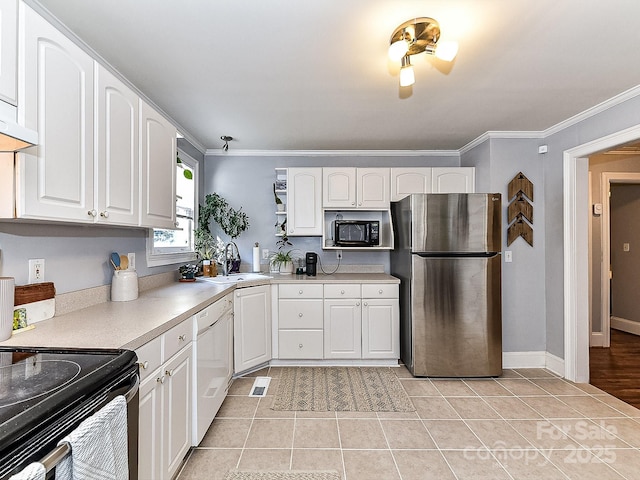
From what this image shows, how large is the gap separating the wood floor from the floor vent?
9.63 feet

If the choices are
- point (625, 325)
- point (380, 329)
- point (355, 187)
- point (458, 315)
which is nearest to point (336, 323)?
point (380, 329)

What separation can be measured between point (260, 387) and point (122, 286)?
147 centimetres

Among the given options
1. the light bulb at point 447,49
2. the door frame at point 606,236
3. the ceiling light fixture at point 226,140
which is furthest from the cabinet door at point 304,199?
the door frame at point 606,236

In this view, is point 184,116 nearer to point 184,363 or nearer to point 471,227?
point 184,363

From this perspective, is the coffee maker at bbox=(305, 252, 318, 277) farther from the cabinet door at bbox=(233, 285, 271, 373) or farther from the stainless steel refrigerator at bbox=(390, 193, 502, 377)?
the stainless steel refrigerator at bbox=(390, 193, 502, 377)

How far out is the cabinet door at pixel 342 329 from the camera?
3312 mm

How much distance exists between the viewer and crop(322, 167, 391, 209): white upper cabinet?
Result: 3650 millimetres

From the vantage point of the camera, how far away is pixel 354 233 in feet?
12.0

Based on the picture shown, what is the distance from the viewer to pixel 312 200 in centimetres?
366

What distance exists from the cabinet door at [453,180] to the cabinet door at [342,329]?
5.21ft

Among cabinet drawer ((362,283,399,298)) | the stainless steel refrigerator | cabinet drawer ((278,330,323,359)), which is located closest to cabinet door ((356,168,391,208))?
the stainless steel refrigerator

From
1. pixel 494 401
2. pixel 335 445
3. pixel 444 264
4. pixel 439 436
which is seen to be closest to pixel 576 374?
pixel 494 401

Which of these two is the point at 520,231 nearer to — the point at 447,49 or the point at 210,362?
the point at 447,49

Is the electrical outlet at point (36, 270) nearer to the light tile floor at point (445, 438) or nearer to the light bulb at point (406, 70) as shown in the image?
the light tile floor at point (445, 438)
